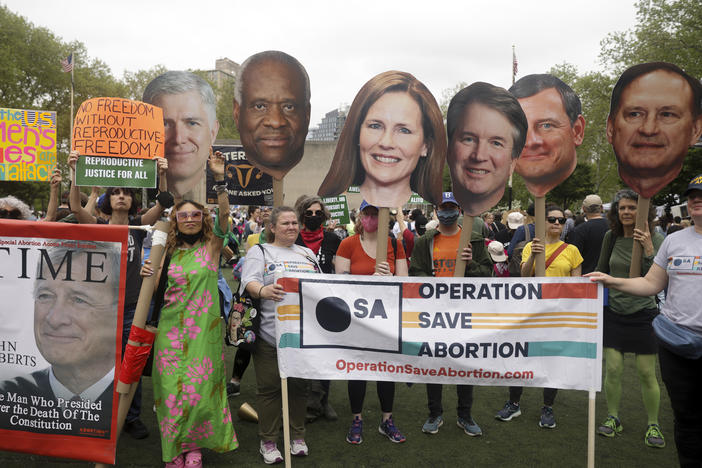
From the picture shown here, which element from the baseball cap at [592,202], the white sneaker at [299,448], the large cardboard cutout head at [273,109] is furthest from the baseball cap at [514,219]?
the white sneaker at [299,448]

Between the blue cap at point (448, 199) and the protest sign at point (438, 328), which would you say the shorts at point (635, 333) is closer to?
the protest sign at point (438, 328)

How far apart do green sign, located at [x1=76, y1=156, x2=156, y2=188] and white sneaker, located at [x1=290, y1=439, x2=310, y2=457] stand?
8.33 feet

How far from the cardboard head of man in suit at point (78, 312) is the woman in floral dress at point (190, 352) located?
0.38m

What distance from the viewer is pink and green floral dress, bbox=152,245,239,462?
3.62 metres

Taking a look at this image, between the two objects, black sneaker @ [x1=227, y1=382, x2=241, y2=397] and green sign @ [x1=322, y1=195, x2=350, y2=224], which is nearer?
→ black sneaker @ [x1=227, y1=382, x2=241, y2=397]

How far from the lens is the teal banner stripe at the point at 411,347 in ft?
11.9

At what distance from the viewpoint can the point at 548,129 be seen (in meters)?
4.20

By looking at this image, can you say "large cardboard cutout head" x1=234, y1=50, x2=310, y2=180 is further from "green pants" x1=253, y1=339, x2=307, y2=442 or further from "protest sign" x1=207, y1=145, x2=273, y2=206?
"green pants" x1=253, y1=339, x2=307, y2=442

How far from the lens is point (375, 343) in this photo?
12.0 ft

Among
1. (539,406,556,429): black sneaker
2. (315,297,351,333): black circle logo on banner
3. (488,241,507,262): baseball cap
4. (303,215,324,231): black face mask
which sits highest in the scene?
(303,215,324,231): black face mask

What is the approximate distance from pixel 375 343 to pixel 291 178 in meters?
22.3

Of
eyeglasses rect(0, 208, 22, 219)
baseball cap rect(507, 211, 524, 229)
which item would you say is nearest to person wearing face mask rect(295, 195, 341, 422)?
eyeglasses rect(0, 208, 22, 219)

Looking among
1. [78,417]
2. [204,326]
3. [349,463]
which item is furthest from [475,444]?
[78,417]

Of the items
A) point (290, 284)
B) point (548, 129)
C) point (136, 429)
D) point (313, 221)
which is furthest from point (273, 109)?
point (136, 429)
